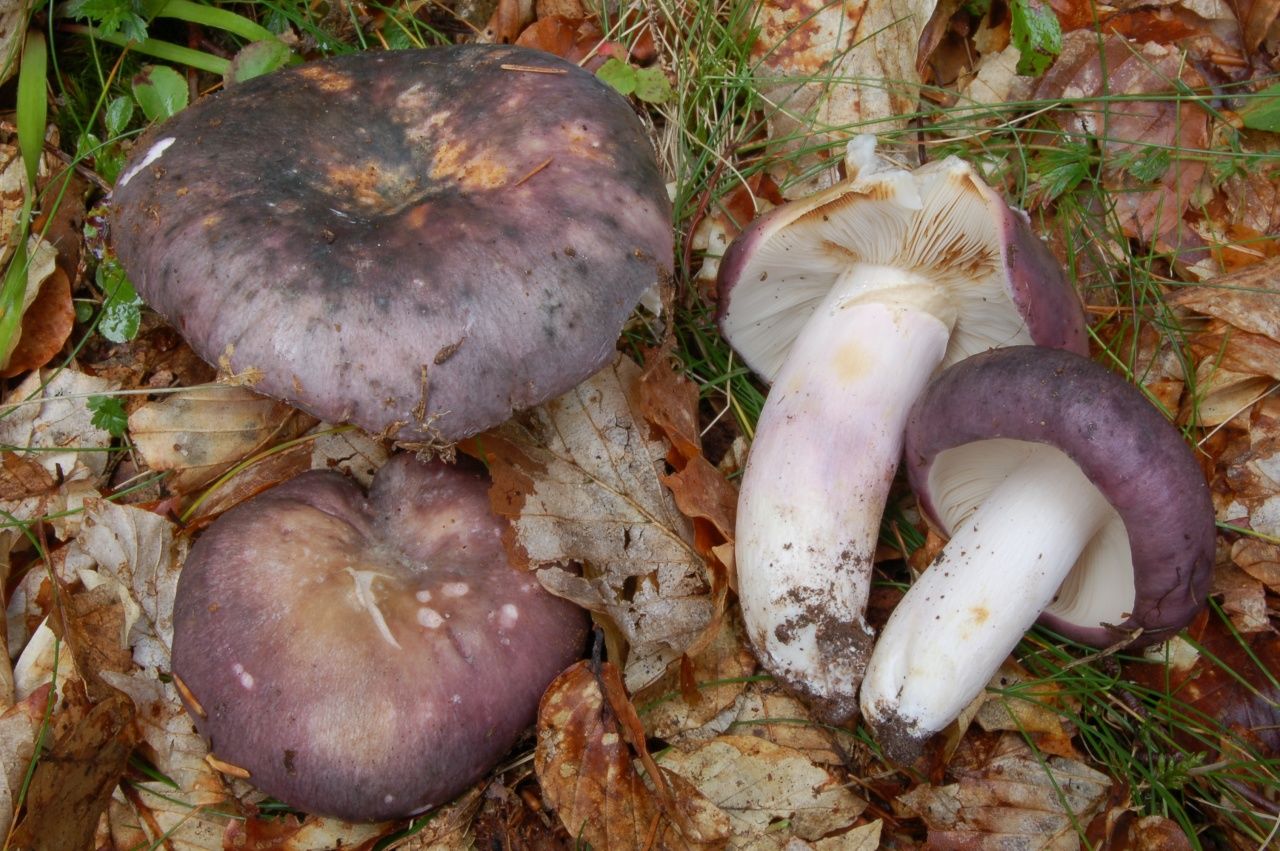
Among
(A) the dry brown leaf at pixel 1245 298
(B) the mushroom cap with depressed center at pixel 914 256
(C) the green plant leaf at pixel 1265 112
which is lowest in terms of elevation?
(A) the dry brown leaf at pixel 1245 298

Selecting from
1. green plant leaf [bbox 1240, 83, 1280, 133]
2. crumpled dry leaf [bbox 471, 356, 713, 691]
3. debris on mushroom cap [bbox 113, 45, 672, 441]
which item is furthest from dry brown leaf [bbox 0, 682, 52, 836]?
green plant leaf [bbox 1240, 83, 1280, 133]

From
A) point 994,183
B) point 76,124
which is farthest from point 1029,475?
point 76,124

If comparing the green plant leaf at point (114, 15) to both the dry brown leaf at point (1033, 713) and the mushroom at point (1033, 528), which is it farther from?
the dry brown leaf at point (1033, 713)

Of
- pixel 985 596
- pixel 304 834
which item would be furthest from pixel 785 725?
pixel 304 834

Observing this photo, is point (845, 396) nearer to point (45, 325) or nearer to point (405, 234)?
point (405, 234)

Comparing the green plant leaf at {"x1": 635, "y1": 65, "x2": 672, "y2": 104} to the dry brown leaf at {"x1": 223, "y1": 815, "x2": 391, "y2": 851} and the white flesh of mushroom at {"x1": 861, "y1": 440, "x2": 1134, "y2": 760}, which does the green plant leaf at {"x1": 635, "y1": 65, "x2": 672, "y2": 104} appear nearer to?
the white flesh of mushroom at {"x1": 861, "y1": 440, "x2": 1134, "y2": 760}

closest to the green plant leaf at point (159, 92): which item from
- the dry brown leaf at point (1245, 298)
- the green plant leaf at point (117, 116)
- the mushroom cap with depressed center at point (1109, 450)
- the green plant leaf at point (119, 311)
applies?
the green plant leaf at point (117, 116)

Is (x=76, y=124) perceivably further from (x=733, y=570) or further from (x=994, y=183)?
(x=994, y=183)
